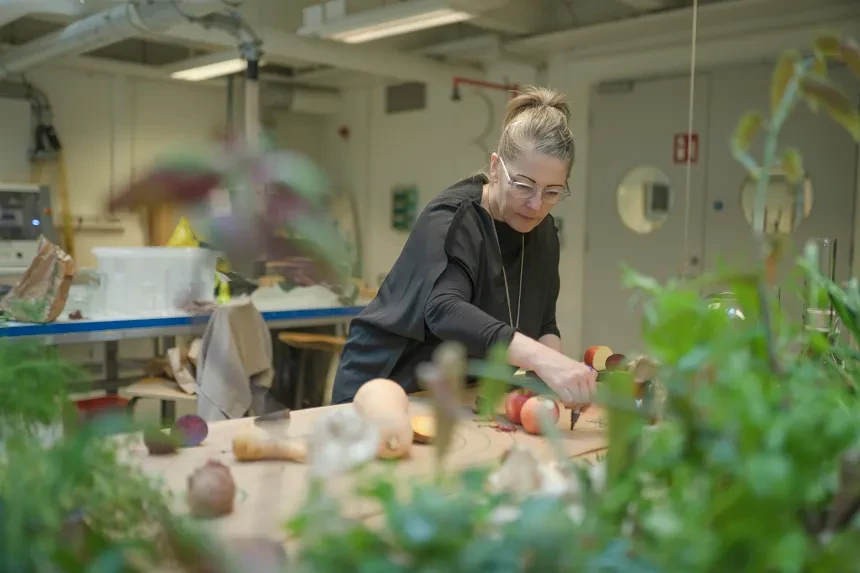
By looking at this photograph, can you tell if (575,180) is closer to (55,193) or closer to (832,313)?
(55,193)

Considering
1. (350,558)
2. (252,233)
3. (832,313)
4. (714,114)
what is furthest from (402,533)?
(714,114)

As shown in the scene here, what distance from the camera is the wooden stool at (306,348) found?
11.2ft

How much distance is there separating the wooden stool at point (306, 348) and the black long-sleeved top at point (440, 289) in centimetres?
171

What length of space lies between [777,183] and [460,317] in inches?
116

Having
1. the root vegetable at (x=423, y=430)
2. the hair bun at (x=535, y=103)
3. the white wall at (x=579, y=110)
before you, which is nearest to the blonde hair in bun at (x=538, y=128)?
the hair bun at (x=535, y=103)

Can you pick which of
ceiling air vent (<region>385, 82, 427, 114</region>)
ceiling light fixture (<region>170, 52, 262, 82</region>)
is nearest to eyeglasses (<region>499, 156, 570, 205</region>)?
ceiling light fixture (<region>170, 52, 262, 82</region>)

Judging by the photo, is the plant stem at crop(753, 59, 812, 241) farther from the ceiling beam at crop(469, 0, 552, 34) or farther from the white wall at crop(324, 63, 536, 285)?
the white wall at crop(324, 63, 536, 285)

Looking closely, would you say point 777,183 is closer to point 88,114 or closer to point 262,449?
point 262,449

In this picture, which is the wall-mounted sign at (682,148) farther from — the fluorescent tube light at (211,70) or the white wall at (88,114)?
the fluorescent tube light at (211,70)

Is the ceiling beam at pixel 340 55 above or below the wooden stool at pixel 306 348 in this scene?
above

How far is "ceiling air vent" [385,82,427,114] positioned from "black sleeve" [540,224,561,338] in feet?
14.7

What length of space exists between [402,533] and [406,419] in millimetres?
687

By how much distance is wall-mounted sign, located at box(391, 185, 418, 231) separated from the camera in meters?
6.20

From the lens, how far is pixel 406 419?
114 centimetres
